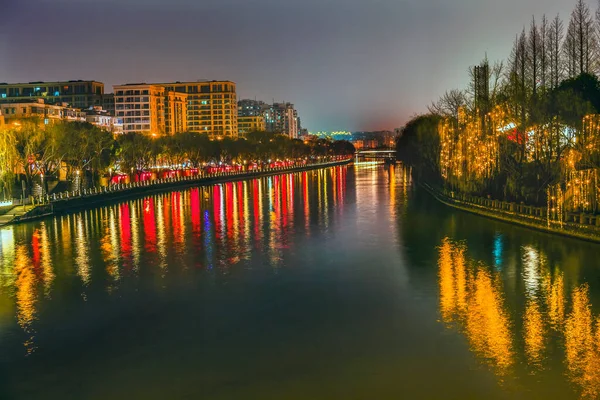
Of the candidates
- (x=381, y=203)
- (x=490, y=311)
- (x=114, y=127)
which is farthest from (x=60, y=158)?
(x=114, y=127)

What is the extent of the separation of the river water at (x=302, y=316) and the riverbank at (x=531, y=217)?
0.89 m

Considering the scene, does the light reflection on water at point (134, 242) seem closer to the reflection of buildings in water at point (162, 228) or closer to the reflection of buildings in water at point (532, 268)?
the reflection of buildings in water at point (162, 228)

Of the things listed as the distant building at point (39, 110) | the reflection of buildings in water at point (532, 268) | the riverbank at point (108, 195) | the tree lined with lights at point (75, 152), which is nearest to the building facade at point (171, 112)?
the distant building at point (39, 110)

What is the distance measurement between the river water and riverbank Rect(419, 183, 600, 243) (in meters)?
0.89

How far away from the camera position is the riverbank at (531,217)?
29.4 meters

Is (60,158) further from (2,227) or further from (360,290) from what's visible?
(360,290)

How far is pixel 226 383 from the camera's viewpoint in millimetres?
12531

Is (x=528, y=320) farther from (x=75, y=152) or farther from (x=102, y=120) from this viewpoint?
(x=102, y=120)

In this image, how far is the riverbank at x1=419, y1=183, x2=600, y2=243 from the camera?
29386 millimetres

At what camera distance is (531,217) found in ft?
114

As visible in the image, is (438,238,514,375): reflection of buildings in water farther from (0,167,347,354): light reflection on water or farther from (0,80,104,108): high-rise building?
(0,80,104,108): high-rise building

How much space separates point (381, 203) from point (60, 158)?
32471 mm

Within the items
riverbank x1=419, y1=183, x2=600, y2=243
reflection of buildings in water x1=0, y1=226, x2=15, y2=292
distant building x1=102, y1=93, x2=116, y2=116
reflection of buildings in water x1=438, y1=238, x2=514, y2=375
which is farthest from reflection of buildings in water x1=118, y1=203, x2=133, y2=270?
distant building x1=102, y1=93, x2=116, y2=116

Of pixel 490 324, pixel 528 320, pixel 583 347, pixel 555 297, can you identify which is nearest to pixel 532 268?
pixel 555 297
